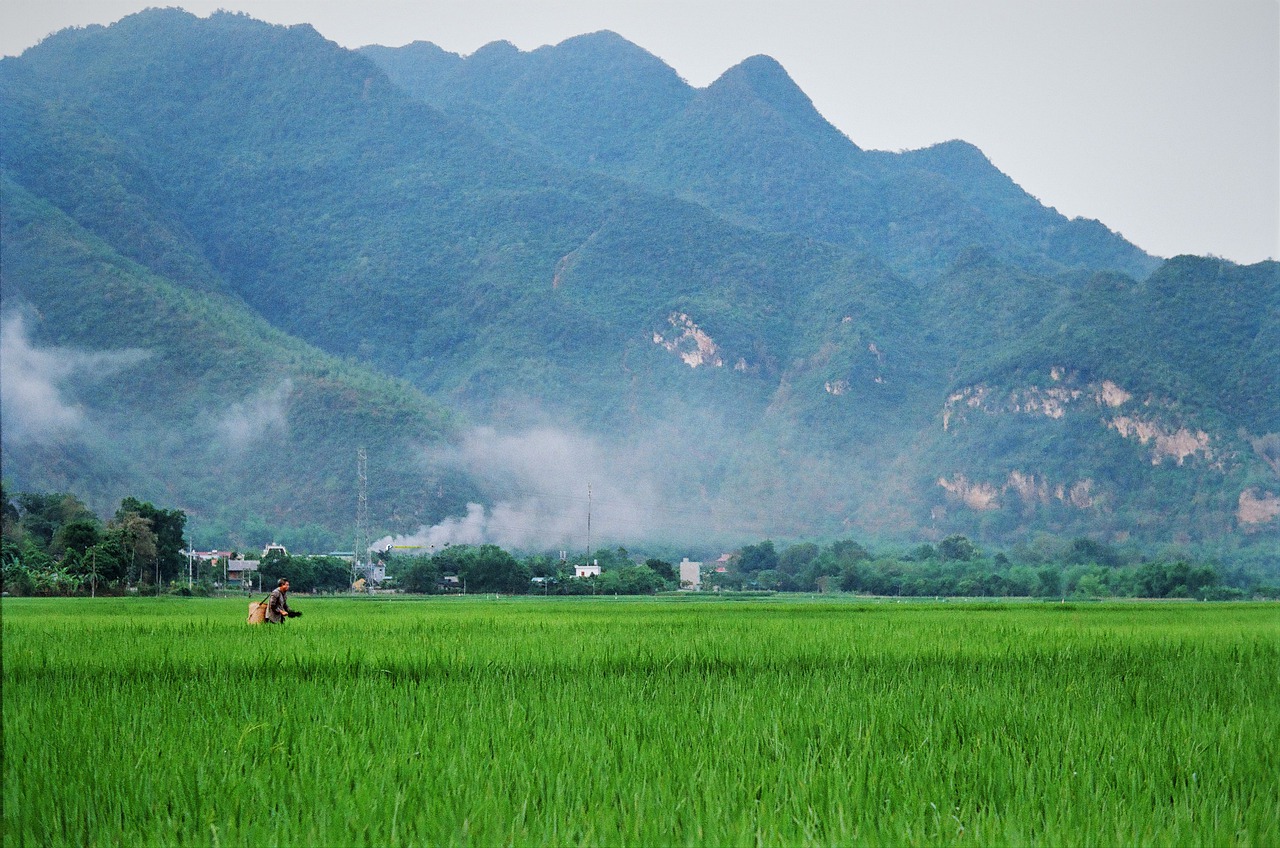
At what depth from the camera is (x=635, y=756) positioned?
4.03m

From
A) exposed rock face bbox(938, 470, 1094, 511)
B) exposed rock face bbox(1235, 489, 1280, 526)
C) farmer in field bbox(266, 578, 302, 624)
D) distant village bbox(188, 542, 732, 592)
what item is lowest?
distant village bbox(188, 542, 732, 592)

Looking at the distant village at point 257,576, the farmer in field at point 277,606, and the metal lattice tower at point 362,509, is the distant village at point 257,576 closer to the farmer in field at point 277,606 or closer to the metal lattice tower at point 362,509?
the metal lattice tower at point 362,509

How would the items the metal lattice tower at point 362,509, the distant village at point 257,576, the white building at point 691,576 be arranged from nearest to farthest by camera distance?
the distant village at point 257,576
the white building at point 691,576
the metal lattice tower at point 362,509

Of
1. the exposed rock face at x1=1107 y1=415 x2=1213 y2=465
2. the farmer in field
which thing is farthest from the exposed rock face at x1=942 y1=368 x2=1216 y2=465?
the farmer in field

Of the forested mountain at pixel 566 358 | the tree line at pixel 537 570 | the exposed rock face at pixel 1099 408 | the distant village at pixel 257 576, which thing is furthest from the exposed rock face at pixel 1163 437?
the distant village at pixel 257 576

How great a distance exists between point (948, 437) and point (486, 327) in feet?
214

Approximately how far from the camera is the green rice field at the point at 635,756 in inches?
A: 123

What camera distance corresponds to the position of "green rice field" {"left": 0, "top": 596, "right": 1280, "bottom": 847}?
3.13 m

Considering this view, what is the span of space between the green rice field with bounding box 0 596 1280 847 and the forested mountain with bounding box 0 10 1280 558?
11170 cm

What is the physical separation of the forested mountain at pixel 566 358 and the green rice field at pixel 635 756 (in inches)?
4398

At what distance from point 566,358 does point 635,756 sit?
520 feet

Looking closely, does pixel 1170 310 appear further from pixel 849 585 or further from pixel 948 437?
pixel 849 585

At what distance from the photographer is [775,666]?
8227mm

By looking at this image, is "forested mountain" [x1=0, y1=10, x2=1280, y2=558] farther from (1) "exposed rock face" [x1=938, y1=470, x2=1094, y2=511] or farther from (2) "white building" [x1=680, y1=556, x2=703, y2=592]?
(2) "white building" [x1=680, y1=556, x2=703, y2=592]
